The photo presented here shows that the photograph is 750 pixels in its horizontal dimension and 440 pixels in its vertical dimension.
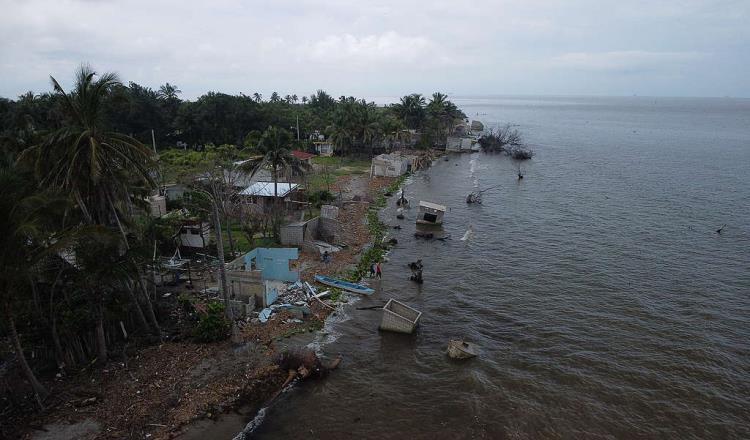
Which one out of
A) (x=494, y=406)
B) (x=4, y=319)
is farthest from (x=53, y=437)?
(x=494, y=406)

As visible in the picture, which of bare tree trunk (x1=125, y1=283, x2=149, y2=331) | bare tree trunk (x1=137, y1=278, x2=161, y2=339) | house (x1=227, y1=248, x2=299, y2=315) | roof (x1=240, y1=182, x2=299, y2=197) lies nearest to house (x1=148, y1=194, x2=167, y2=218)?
roof (x1=240, y1=182, x2=299, y2=197)

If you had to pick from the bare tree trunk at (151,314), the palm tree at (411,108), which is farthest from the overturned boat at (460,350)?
the palm tree at (411,108)

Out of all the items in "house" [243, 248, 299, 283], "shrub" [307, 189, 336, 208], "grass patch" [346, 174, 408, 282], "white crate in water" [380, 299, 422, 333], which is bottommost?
"white crate in water" [380, 299, 422, 333]

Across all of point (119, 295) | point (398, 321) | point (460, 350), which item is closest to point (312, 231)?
point (398, 321)

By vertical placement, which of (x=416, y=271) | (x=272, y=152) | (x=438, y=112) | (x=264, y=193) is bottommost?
(x=416, y=271)

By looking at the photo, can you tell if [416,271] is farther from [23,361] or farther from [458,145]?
[458,145]

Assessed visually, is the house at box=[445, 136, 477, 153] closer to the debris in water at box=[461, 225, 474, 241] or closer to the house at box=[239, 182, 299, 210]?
the debris in water at box=[461, 225, 474, 241]
